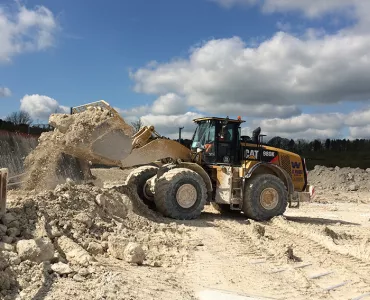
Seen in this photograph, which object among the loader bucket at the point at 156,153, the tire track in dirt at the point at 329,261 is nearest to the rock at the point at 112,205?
the loader bucket at the point at 156,153

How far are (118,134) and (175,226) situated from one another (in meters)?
2.29

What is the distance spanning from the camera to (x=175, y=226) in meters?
9.08

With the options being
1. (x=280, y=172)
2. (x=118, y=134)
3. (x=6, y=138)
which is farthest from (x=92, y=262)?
(x=6, y=138)

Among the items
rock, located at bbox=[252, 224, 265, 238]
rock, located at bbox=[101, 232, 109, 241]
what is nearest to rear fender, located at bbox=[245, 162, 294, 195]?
rock, located at bbox=[252, 224, 265, 238]

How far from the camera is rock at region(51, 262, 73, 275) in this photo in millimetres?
5223

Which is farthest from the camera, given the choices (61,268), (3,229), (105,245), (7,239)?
(105,245)

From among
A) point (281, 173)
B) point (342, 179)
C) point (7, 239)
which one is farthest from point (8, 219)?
point (342, 179)

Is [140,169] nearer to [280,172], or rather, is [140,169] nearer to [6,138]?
[280,172]

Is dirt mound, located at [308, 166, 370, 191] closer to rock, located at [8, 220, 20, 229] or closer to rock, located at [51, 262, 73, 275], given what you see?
rock, located at [8, 220, 20, 229]

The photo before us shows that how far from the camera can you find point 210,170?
446 inches

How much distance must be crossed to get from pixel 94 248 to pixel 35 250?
1.31 m

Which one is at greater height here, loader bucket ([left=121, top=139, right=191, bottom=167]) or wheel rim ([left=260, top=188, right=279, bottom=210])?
loader bucket ([left=121, top=139, right=191, bottom=167])

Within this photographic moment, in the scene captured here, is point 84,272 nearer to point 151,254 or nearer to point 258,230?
point 151,254

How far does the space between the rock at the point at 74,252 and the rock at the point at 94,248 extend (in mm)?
275
